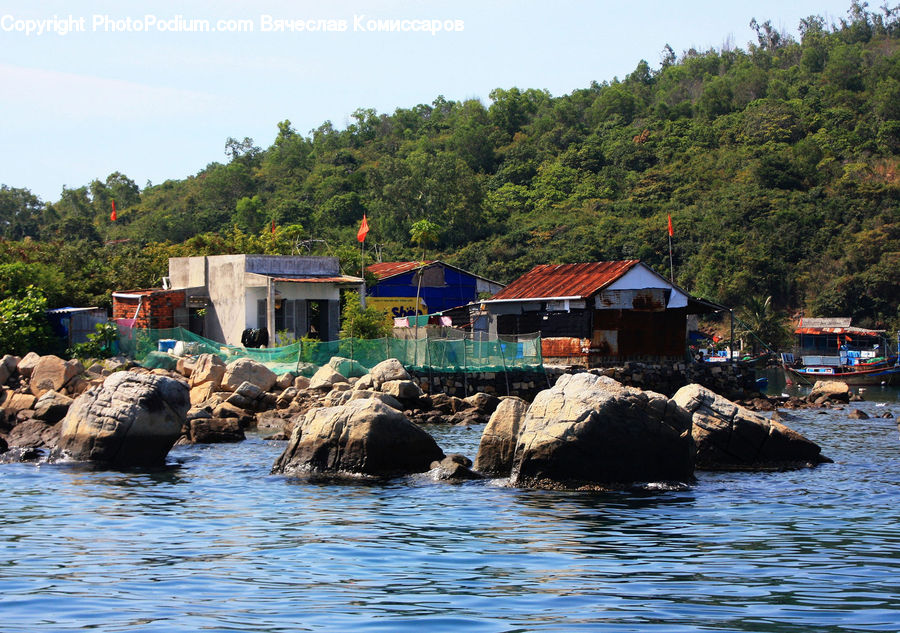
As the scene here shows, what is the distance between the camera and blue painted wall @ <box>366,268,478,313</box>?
5503 centimetres

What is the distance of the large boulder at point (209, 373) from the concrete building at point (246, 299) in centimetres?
809

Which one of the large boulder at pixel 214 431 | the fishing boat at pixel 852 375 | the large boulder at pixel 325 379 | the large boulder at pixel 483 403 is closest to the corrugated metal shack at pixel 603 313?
the large boulder at pixel 483 403

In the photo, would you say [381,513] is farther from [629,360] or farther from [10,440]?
[629,360]

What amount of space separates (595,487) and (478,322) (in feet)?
105

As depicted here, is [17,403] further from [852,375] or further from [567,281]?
[852,375]

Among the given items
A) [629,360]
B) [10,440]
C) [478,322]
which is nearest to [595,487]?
[10,440]

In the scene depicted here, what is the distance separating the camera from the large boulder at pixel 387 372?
Answer: 2977 centimetres

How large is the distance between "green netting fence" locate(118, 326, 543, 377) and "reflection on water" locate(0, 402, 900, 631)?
14761 millimetres

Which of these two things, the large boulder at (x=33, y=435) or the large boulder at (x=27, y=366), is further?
the large boulder at (x=27, y=366)

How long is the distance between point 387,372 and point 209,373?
5.43 m

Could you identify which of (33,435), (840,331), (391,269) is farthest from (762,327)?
(33,435)

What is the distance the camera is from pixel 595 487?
15469 mm

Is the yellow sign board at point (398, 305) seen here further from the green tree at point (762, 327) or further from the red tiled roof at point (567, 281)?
the green tree at point (762, 327)

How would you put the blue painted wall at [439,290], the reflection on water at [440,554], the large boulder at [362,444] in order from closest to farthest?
the reflection on water at [440,554] < the large boulder at [362,444] < the blue painted wall at [439,290]
